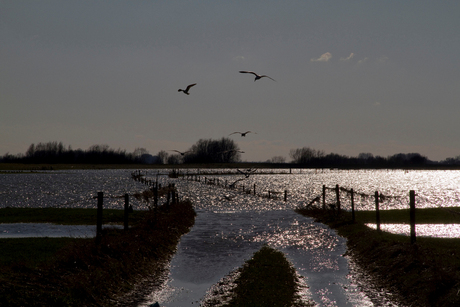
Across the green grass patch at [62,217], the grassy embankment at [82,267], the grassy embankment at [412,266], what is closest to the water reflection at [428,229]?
the grassy embankment at [412,266]

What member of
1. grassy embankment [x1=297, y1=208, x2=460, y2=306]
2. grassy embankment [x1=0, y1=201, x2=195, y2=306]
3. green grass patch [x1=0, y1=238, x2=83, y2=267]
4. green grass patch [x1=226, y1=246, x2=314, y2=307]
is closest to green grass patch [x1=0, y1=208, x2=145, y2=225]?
green grass patch [x1=0, y1=238, x2=83, y2=267]

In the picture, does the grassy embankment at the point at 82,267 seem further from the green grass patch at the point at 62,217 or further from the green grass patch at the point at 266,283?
the green grass patch at the point at 62,217

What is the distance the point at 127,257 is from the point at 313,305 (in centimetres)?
652

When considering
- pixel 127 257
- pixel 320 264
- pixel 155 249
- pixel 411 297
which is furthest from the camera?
pixel 155 249

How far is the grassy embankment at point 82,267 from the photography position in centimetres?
850

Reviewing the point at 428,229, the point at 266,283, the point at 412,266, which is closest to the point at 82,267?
the point at 266,283

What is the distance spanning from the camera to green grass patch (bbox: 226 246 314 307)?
9719mm

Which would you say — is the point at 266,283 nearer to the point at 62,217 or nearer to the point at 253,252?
the point at 253,252

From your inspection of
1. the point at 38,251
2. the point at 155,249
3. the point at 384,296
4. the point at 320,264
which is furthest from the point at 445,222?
the point at 38,251

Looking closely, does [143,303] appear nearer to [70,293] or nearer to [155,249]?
[70,293]

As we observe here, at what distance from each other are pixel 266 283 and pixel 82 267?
5393 mm

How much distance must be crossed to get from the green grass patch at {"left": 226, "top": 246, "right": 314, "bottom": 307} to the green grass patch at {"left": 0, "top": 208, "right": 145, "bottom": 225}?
486 inches

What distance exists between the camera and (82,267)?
11.2 m

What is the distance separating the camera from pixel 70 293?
9.02 m
